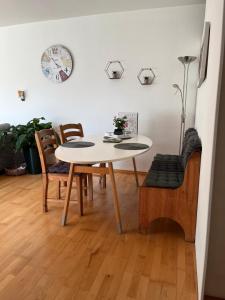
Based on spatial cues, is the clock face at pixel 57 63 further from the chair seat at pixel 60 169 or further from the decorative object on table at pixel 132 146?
the decorative object on table at pixel 132 146

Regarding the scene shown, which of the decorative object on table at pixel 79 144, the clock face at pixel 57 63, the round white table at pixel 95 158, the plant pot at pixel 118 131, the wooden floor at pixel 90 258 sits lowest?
the wooden floor at pixel 90 258

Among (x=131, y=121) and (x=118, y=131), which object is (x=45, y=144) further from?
(x=131, y=121)

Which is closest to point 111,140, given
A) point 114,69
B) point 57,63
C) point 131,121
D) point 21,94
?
point 131,121

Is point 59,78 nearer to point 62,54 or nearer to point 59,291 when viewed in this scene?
point 62,54

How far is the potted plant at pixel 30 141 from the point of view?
370 cm

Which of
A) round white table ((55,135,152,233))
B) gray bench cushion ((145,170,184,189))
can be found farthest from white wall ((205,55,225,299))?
round white table ((55,135,152,233))

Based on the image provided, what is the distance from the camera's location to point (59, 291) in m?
1.50

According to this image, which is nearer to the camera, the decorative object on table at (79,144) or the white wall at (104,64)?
the decorative object on table at (79,144)

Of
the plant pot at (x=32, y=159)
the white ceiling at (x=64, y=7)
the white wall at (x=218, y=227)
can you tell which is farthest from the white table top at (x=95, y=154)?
the white ceiling at (x=64, y=7)

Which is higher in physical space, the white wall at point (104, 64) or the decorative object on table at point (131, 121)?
the white wall at point (104, 64)

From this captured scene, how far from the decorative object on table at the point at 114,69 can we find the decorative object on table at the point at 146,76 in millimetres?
285

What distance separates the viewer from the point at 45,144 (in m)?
2.56

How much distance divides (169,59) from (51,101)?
195 cm

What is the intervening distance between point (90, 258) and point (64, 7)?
3.06m
